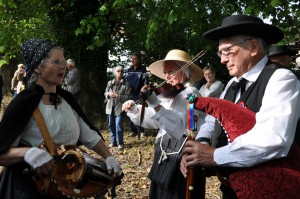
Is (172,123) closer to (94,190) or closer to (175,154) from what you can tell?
(175,154)

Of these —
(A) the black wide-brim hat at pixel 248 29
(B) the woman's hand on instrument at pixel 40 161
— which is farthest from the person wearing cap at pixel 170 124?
(B) the woman's hand on instrument at pixel 40 161

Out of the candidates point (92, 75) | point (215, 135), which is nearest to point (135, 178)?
point (215, 135)

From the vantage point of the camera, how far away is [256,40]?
8.64 feet

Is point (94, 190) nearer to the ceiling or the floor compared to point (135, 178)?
nearer to the ceiling

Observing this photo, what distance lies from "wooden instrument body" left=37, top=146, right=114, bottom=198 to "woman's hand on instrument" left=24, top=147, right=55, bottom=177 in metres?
0.06

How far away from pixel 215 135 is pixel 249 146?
61 centimetres

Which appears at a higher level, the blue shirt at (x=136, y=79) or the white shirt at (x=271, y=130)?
the blue shirt at (x=136, y=79)

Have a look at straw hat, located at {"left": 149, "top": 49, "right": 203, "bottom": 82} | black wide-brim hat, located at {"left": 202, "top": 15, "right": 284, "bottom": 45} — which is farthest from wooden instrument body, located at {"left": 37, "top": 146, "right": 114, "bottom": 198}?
straw hat, located at {"left": 149, "top": 49, "right": 203, "bottom": 82}

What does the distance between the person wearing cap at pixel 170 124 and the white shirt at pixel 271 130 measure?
3.32ft

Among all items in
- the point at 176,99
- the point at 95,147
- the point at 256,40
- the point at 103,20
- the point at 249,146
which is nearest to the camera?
the point at 249,146

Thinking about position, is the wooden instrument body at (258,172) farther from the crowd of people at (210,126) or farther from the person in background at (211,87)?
the person in background at (211,87)

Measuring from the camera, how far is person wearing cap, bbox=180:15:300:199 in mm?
2115

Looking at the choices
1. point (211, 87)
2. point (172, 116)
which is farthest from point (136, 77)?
point (172, 116)

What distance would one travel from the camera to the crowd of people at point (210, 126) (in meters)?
2.15
